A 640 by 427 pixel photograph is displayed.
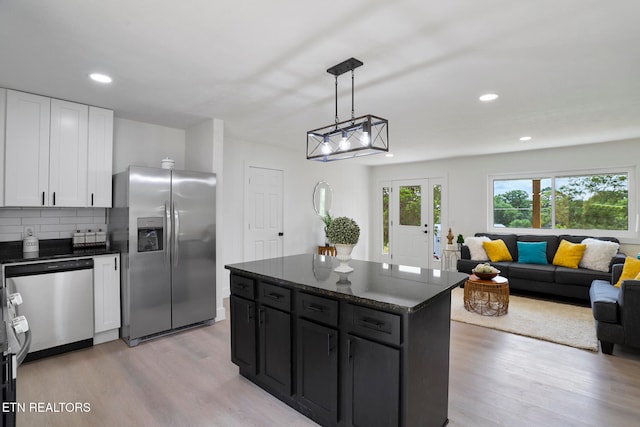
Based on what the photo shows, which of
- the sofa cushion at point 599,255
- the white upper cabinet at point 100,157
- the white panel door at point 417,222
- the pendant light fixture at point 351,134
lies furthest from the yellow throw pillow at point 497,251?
the white upper cabinet at point 100,157

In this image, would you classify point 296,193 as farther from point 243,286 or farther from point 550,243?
point 550,243

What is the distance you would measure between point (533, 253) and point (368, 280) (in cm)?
433

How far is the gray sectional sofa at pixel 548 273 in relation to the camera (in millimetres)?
4500

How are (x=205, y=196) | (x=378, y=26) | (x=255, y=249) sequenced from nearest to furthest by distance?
1. (x=378, y=26)
2. (x=205, y=196)
3. (x=255, y=249)

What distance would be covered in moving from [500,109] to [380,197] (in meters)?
4.34

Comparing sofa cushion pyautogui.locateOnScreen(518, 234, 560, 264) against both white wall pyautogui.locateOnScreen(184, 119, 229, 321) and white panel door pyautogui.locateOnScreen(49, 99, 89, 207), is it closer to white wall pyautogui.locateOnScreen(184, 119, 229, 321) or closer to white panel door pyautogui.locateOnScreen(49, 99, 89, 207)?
white wall pyautogui.locateOnScreen(184, 119, 229, 321)

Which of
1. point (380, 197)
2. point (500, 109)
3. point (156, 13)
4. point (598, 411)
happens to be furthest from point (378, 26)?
point (380, 197)

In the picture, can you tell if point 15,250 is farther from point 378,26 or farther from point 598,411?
point 598,411

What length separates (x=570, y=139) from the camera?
4863mm

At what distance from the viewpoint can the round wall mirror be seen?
20.9ft

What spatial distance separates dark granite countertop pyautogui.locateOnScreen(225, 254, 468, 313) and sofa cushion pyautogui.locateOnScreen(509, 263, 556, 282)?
11.1ft

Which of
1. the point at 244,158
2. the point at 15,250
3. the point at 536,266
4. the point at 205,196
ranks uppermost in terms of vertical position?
the point at 244,158

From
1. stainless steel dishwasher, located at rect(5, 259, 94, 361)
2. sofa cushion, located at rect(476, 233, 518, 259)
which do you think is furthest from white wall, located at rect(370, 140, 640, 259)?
stainless steel dishwasher, located at rect(5, 259, 94, 361)

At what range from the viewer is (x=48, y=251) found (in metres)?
3.23
